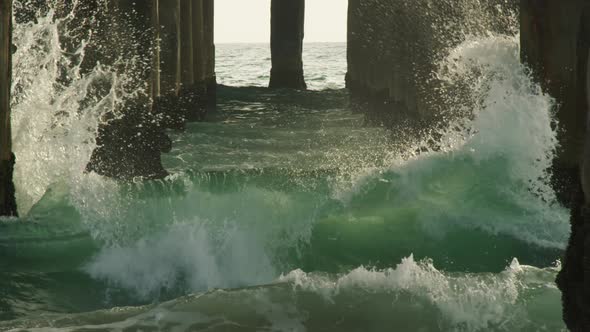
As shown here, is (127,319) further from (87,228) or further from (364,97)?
(364,97)

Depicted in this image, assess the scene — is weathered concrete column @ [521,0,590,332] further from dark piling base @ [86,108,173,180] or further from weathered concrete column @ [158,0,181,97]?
weathered concrete column @ [158,0,181,97]

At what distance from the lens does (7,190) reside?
28.6ft

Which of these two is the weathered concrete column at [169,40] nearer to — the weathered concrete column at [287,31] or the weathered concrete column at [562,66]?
A: the weathered concrete column at [562,66]

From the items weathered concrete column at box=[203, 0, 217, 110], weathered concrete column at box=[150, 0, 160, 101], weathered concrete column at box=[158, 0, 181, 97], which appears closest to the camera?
weathered concrete column at box=[150, 0, 160, 101]

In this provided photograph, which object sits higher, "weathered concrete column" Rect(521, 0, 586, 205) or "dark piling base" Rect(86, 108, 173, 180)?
"weathered concrete column" Rect(521, 0, 586, 205)

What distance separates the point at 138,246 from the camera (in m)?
8.62

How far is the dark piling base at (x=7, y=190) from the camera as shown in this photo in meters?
8.58

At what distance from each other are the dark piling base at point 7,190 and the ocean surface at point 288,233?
0.33ft

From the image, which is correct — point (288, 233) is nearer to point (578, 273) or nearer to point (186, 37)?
point (578, 273)

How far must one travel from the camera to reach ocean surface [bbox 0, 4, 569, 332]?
6.59 meters

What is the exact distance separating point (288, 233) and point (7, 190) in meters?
2.02

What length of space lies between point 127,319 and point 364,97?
1418 cm

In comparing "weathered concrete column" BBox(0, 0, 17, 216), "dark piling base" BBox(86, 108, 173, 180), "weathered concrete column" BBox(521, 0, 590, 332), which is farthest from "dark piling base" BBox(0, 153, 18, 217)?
"weathered concrete column" BBox(521, 0, 590, 332)

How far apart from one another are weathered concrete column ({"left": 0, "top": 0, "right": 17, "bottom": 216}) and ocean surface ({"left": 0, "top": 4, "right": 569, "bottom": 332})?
0.27 m
